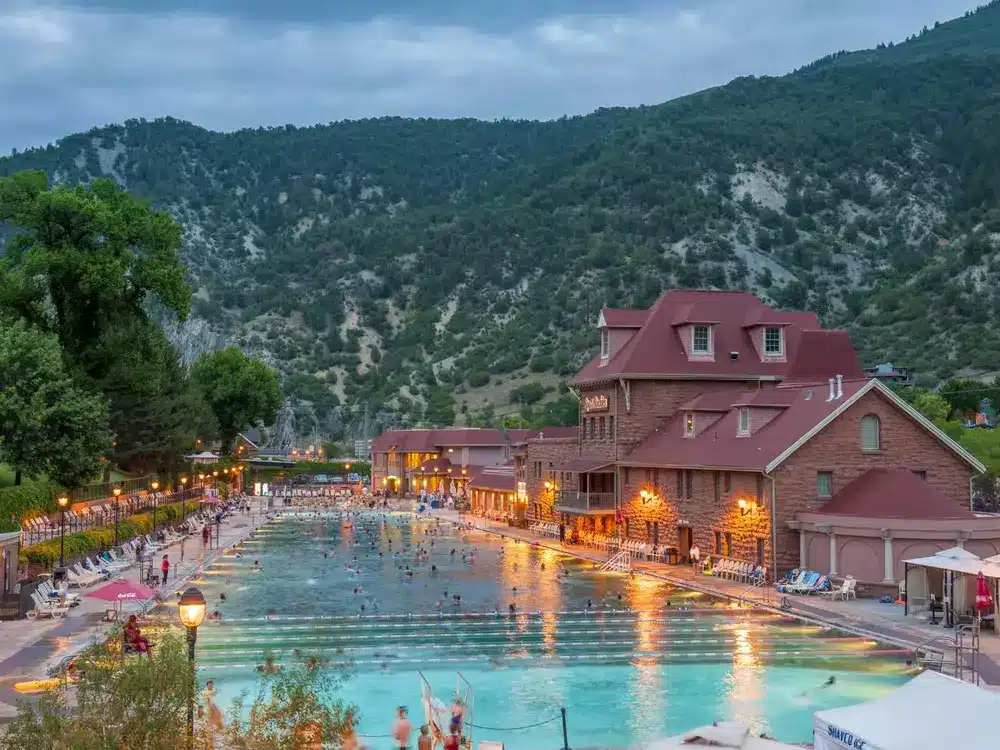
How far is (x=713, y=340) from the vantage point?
199ft

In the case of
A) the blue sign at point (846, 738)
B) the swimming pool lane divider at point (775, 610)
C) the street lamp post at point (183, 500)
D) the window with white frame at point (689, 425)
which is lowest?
the swimming pool lane divider at point (775, 610)

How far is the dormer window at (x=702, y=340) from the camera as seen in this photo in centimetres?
6038

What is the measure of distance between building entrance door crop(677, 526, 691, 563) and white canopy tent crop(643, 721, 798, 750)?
38.5m

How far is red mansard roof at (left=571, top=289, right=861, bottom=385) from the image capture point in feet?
197

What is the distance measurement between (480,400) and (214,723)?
149162 millimetres

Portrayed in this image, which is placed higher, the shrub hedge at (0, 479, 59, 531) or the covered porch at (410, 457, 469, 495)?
the shrub hedge at (0, 479, 59, 531)

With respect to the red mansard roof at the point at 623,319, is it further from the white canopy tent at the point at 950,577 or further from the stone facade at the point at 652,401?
the white canopy tent at the point at 950,577

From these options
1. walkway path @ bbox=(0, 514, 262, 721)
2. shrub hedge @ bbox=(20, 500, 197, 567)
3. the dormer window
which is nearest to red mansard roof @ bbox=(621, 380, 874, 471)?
the dormer window

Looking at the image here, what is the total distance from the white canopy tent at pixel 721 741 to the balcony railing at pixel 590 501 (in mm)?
46088

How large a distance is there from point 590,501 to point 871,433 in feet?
64.1

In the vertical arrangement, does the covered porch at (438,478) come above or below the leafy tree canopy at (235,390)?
below

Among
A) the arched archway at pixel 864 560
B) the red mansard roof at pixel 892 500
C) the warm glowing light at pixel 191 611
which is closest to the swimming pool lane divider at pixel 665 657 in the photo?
the arched archway at pixel 864 560

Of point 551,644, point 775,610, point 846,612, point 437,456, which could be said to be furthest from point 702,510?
point 437,456

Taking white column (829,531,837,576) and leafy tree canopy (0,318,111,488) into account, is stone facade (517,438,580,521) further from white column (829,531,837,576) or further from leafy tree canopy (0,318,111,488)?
leafy tree canopy (0,318,111,488)
